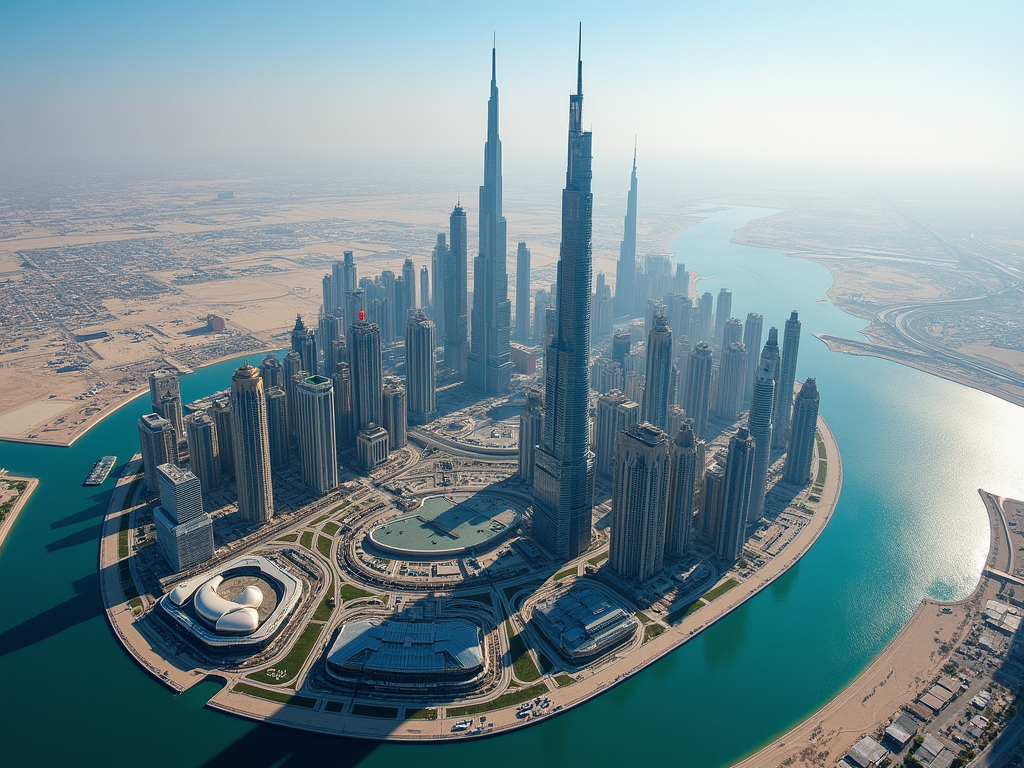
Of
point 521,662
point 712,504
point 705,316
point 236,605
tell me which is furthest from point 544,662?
point 705,316

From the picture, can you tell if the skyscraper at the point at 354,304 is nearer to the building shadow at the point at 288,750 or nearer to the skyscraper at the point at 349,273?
the skyscraper at the point at 349,273

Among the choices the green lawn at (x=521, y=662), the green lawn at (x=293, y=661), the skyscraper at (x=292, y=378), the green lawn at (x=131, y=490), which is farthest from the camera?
the skyscraper at (x=292, y=378)

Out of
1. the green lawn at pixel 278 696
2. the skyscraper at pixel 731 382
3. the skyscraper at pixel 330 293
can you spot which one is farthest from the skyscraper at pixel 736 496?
the skyscraper at pixel 330 293

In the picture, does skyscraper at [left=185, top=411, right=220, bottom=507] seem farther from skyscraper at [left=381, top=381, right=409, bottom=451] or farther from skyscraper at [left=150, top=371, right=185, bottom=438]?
skyscraper at [left=381, top=381, right=409, bottom=451]

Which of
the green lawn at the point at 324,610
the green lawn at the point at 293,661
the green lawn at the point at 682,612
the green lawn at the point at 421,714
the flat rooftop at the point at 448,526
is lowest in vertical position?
the green lawn at the point at 421,714

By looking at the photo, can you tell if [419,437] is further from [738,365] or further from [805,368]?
[805,368]

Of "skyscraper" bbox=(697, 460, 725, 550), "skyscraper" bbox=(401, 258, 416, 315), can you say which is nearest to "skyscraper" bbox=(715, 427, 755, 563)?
"skyscraper" bbox=(697, 460, 725, 550)
